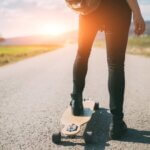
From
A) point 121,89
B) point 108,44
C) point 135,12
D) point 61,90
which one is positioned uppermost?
point 135,12

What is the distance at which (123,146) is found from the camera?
4.08 metres

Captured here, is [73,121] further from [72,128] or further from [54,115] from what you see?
[54,115]

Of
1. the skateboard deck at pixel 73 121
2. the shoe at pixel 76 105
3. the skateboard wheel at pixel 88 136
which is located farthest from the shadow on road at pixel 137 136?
the shoe at pixel 76 105

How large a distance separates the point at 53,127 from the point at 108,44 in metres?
1.32

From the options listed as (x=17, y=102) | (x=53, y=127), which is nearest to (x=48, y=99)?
(x=17, y=102)

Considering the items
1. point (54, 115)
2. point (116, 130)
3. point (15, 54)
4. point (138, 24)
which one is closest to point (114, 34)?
point (138, 24)

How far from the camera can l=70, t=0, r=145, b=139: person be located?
4082 millimetres

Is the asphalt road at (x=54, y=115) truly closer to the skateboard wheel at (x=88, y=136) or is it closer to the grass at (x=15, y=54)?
the skateboard wheel at (x=88, y=136)

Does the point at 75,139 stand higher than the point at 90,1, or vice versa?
the point at 90,1

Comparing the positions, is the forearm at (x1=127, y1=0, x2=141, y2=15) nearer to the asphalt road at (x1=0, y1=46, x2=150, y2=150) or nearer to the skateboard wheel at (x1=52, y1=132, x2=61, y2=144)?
the asphalt road at (x1=0, y1=46, x2=150, y2=150)

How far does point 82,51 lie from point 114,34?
431 millimetres

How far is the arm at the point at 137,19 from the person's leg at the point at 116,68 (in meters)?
0.13

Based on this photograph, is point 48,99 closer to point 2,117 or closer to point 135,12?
point 2,117

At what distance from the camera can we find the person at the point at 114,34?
408 centimetres
